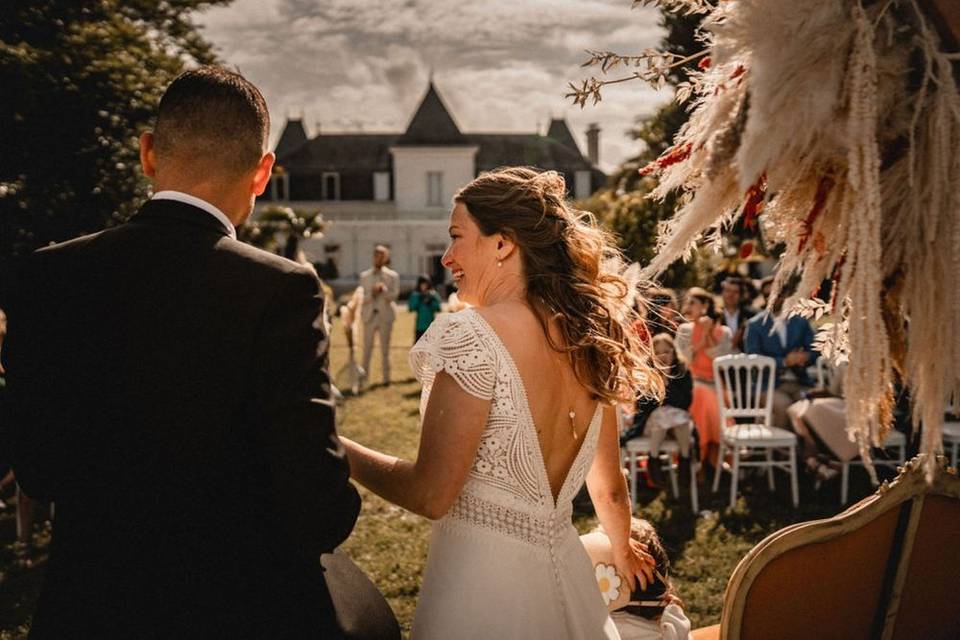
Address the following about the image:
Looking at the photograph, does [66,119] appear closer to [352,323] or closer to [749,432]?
[352,323]

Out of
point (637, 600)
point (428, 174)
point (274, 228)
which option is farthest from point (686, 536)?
point (428, 174)

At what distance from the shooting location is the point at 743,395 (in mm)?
8492

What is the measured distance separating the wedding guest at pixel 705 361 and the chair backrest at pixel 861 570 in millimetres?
5788

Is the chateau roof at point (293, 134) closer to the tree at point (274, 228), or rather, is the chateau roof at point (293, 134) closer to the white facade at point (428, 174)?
the white facade at point (428, 174)

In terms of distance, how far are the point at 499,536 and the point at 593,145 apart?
157 feet

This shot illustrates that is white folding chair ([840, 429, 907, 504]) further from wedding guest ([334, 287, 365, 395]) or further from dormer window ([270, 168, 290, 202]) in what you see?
dormer window ([270, 168, 290, 202])

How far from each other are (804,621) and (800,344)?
6.79m

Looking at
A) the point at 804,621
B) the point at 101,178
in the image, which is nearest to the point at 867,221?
the point at 804,621

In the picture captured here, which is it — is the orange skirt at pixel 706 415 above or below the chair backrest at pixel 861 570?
below

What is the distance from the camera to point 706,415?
25.5ft

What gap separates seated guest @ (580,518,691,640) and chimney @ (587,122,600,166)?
46.2 metres

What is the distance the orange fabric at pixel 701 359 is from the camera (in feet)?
25.8

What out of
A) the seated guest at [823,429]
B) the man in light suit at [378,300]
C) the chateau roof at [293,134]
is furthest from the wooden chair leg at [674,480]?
the chateau roof at [293,134]

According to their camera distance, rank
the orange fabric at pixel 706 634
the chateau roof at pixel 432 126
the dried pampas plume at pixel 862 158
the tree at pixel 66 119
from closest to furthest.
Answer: the dried pampas plume at pixel 862 158
the orange fabric at pixel 706 634
the tree at pixel 66 119
the chateau roof at pixel 432 126
